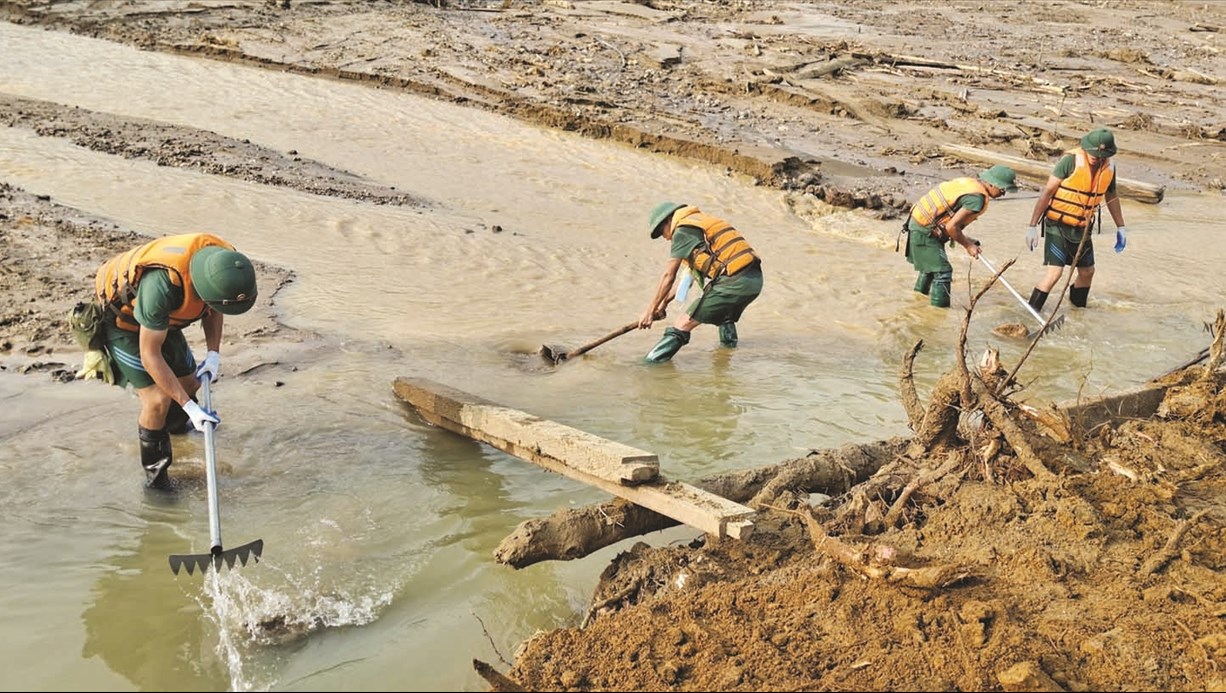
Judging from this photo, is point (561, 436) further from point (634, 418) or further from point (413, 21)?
point (413, 21)

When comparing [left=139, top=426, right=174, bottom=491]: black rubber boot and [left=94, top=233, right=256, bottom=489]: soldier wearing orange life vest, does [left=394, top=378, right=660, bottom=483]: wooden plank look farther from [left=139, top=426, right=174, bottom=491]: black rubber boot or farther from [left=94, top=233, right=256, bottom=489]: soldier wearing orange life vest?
[left=139, top=426, right=174, bottom=491]: black rubber boot

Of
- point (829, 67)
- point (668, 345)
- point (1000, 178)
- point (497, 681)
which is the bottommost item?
point (497, 681)

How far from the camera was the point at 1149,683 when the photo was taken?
342 centimetres

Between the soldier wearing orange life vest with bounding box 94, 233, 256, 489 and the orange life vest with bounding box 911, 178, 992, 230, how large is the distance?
612 centimetres

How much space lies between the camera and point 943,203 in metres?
8.81

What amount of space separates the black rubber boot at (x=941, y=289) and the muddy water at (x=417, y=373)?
198 millimetres

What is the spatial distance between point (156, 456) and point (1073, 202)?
734 cm

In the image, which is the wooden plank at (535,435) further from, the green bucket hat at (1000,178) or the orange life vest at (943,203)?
the green bucket hat at (1000,178)

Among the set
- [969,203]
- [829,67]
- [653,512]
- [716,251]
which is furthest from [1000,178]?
[829,67]

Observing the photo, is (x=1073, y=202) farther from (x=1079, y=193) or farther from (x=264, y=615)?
(x=264, y=615)

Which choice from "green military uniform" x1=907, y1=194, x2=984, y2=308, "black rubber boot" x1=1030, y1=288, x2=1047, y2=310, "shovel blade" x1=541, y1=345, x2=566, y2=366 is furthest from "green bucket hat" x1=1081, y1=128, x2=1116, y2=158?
"shovel blade" x1=541, y1=345, x2=566, y2=366

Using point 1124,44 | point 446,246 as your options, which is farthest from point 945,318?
point 1124,44

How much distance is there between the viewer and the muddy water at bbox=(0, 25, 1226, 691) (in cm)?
438

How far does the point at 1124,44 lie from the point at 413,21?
15.4 metres
